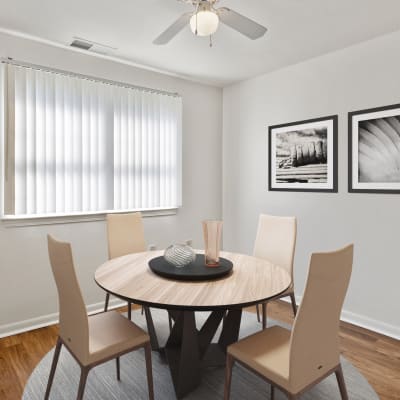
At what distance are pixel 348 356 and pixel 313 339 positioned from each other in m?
1.33

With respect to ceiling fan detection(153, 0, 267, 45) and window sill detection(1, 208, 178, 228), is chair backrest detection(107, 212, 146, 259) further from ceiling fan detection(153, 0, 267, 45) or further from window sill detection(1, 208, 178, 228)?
ceiling fan detection(153, 0, 267, 45)

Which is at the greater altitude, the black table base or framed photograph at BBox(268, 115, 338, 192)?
framed photograph at BBox(268, 115, 338, 192)

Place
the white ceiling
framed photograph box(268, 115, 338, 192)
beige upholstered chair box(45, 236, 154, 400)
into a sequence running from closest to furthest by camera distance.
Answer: beige upholstered chair box(45, 236, 154, 400) → the white ceiling → framed photograph box(268, 115, 338, 192)

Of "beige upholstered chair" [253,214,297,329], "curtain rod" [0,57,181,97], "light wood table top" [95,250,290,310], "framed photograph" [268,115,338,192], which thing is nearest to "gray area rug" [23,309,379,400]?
"beige upholstered chair" [253,214,297,329]

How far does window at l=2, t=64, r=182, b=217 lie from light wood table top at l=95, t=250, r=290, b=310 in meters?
1.22

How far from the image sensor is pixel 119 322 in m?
1.95

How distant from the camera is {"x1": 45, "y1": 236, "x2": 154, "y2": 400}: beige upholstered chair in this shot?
1587mm

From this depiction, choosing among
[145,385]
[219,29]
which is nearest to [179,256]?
[145,385]

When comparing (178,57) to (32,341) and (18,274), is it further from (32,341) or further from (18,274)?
(32,341)

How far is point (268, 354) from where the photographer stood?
161 centimetres

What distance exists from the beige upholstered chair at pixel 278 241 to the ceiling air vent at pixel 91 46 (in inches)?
82.8

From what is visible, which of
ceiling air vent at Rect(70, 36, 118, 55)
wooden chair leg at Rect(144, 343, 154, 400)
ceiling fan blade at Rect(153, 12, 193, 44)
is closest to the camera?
wooden chair leg at Rect(144, 343, 154, 400)

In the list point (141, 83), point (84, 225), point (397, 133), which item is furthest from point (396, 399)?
point (141, 83)

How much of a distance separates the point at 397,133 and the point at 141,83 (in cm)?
253
